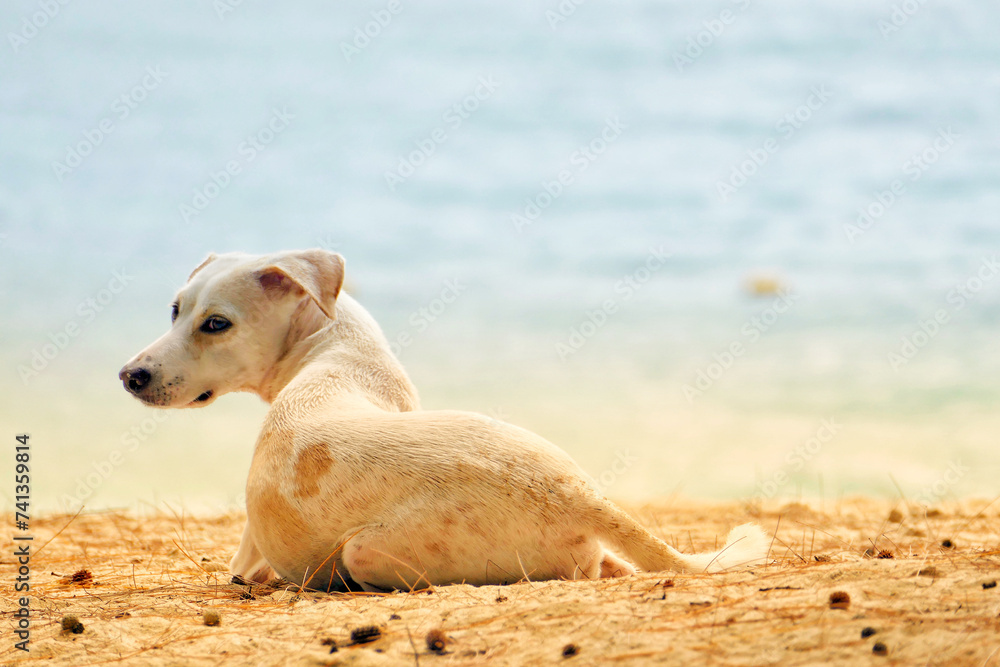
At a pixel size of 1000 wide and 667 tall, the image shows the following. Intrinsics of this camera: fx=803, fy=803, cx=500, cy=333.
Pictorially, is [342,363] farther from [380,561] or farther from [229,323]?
[380,561]

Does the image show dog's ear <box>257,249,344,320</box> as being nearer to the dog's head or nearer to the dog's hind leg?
the dog's head

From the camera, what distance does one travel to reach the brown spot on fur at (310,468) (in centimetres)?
335

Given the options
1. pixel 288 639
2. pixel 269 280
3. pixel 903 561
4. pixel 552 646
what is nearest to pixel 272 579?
pixel 288 639

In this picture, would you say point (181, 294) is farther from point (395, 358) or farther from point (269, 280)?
point (395, 358)

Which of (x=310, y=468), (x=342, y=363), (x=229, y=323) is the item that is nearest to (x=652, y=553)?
(x=310, y=468)

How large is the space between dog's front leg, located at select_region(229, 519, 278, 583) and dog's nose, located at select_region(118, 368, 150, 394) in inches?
36.2

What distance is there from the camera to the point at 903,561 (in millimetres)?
3154

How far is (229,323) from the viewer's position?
421 cm

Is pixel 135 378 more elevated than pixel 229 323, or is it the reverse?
pixel 229 323

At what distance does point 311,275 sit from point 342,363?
48 centimetres

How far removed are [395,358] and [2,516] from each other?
596 centimetres

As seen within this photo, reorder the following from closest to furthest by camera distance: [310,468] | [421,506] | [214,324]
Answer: [421,506] < [310,468] < [214,324]

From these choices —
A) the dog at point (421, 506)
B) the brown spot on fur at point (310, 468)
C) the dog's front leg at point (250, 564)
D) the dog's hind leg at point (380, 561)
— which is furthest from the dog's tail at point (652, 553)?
the dog's front leg at point (250, 564)

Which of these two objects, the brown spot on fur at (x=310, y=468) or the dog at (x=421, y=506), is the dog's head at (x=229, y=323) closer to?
the dog at (x=421, y=506)
